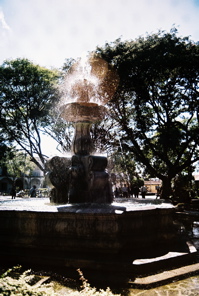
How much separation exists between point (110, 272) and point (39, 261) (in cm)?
131

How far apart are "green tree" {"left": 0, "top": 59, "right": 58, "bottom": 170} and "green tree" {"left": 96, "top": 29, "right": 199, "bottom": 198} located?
5330 millimetres

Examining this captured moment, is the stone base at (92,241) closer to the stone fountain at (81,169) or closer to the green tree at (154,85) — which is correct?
the stone fountain at (81,169)

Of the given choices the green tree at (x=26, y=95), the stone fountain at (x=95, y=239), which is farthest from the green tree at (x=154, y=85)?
the stone fountain at (x=95, y=239)

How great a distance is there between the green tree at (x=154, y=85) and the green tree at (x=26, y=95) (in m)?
5.33

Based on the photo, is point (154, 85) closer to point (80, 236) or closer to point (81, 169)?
point (81, 169)

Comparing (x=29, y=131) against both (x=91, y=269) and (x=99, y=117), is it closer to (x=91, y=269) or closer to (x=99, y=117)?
(x=99, y=117)

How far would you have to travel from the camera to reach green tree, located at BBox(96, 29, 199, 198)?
47.5ft

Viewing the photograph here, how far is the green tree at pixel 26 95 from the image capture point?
18.3 meters

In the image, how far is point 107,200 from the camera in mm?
6871

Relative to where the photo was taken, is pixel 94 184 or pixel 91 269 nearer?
pixel 91 269

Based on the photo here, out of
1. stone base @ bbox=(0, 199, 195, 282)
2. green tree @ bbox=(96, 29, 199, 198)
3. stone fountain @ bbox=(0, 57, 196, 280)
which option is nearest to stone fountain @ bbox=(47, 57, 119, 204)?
stone fountain @ bbox=(0, 57, 196, 280)

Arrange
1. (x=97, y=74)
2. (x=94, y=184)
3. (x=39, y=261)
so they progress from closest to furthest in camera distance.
A: 1. (x=39, y=261)
2. (x=94, y=184)
3. (x=97, y=74)

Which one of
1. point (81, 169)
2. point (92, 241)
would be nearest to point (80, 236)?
point (92, 241)

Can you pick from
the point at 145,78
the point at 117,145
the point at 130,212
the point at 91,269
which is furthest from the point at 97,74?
the point at 91,269
